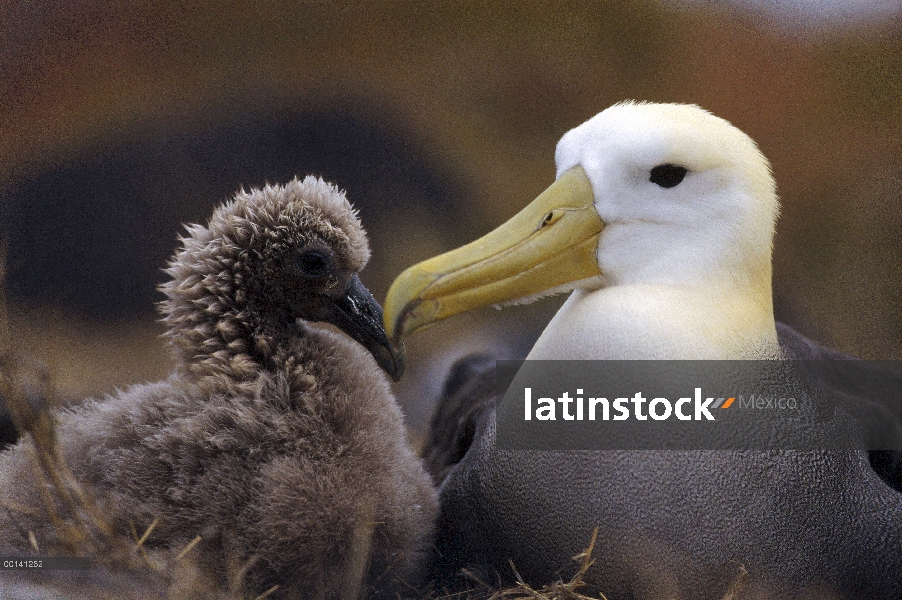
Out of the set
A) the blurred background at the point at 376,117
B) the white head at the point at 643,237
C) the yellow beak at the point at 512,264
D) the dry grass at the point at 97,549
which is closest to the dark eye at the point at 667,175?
the white head at the point at 643,237

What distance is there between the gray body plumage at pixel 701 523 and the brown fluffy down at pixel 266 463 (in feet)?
0.59

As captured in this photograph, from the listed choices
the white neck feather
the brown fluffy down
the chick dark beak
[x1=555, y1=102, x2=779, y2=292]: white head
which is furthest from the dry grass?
[x1=555, y1=102, x2=779, y2=292]: white head

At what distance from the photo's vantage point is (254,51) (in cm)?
169

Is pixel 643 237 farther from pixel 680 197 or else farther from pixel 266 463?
pixel 266 463

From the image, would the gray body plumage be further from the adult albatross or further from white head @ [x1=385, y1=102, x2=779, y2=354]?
white head @ [x1=385, y1=102, x2=779, y2=354]

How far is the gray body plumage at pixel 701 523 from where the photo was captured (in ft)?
4.49

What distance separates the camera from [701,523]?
1.38 m

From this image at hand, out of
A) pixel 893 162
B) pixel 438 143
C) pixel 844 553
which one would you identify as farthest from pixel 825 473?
pixel 438 143

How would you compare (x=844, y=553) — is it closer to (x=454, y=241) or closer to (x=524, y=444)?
(x=524, y=444)

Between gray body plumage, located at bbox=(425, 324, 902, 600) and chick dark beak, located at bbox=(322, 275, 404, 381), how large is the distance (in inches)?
11.2

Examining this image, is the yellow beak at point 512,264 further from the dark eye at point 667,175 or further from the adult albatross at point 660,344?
the dark eye at point 667,175

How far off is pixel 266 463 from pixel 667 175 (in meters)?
0.77

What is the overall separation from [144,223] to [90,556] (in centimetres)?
67

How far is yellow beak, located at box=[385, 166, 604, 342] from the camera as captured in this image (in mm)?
1447
